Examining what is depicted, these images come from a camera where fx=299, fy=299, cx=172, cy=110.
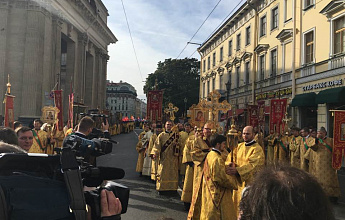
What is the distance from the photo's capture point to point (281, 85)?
65.5 feet

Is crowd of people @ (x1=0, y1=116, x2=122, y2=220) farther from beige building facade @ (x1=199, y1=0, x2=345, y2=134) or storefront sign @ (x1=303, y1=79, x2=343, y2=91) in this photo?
storefront sign @ (x1=303, y1=79, x2=343, y2=91)

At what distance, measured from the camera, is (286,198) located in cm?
110

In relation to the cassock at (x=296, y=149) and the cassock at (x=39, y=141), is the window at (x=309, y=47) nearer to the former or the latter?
the cassock at (x=296, y=149)

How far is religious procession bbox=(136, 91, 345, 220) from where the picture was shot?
1170 millimetres

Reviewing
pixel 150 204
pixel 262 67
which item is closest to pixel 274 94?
pixel 262 67

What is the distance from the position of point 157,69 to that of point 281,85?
32.5m

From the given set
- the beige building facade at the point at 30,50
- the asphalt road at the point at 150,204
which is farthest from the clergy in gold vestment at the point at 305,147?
the beige building facade at the point at 30,50

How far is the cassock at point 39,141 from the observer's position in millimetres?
7578

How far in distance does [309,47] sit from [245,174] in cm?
1517

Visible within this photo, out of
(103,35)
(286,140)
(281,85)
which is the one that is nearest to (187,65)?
(103,35)

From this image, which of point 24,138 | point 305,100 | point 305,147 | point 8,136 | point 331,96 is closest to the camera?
point 8,136

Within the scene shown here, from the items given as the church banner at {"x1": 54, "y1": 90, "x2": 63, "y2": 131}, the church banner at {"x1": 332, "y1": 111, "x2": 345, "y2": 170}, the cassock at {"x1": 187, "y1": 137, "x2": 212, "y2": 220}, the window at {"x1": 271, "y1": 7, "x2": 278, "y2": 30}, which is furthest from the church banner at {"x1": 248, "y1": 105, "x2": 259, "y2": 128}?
the window at {"x1": 271, "y1": 7, "x2": 278, "y2": 30}

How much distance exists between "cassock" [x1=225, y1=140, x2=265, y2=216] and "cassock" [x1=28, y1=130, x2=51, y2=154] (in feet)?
16.6

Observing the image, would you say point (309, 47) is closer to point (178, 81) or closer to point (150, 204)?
point (150, 204)
